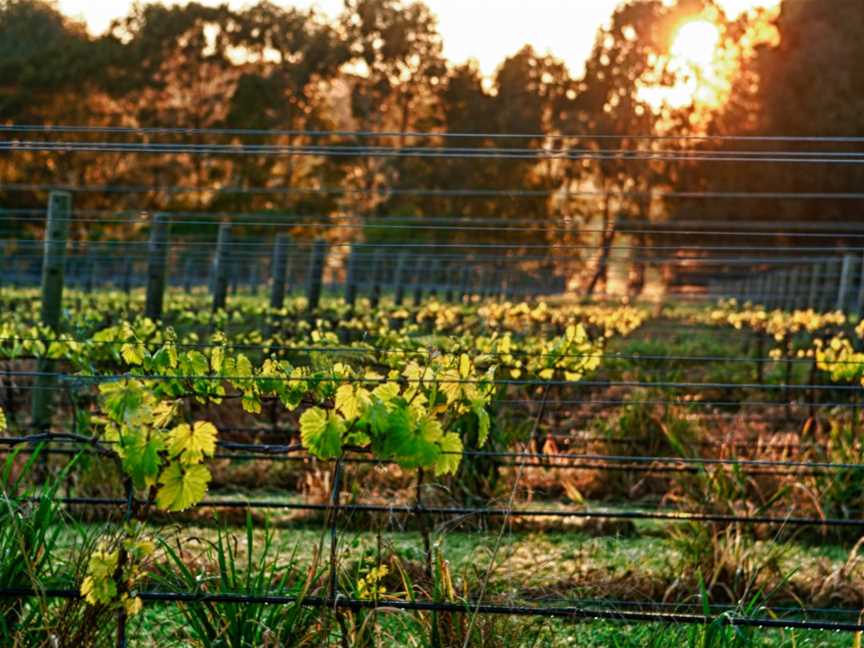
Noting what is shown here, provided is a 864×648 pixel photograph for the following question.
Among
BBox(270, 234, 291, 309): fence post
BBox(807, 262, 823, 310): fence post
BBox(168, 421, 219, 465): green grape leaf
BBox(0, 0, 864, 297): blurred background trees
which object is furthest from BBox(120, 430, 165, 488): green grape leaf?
BBox(0, 0, 864, 297): blurred background trees

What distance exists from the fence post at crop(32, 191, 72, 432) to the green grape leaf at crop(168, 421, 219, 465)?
15.2ft

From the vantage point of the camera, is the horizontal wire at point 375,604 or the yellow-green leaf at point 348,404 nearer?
the yellow-green leaf at point 348,404

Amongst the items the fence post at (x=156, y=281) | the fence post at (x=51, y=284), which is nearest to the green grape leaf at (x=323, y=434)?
the fence post at (x=51, y=284)

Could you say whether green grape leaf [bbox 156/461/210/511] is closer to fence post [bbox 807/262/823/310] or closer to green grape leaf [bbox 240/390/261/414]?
green grape leaf [bbox 240/390/261/414]

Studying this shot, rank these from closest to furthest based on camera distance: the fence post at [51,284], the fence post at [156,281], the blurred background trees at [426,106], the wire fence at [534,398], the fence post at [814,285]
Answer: the wire fence at [534,398] → the fence post at [51,284] → the fence post at [156,281] → the fence post at [814,285] → the blurred background trees at [426,106]

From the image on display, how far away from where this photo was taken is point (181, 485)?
3.39 metres

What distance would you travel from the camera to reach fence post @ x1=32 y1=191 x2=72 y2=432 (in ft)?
26.0

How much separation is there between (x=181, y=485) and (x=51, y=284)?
518 cm

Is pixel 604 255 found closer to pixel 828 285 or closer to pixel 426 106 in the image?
pixel 828 285

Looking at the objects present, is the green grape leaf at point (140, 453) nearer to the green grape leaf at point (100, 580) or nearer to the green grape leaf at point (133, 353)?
the green grape leaf at point (100, 580)

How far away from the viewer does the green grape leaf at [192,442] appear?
3.33m

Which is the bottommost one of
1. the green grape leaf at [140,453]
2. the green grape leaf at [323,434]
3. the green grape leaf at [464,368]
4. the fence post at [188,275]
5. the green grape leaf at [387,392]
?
the fence post at [188,275]

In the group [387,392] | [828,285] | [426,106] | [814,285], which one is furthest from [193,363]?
[426,106]

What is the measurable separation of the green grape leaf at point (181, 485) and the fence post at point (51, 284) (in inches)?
181
